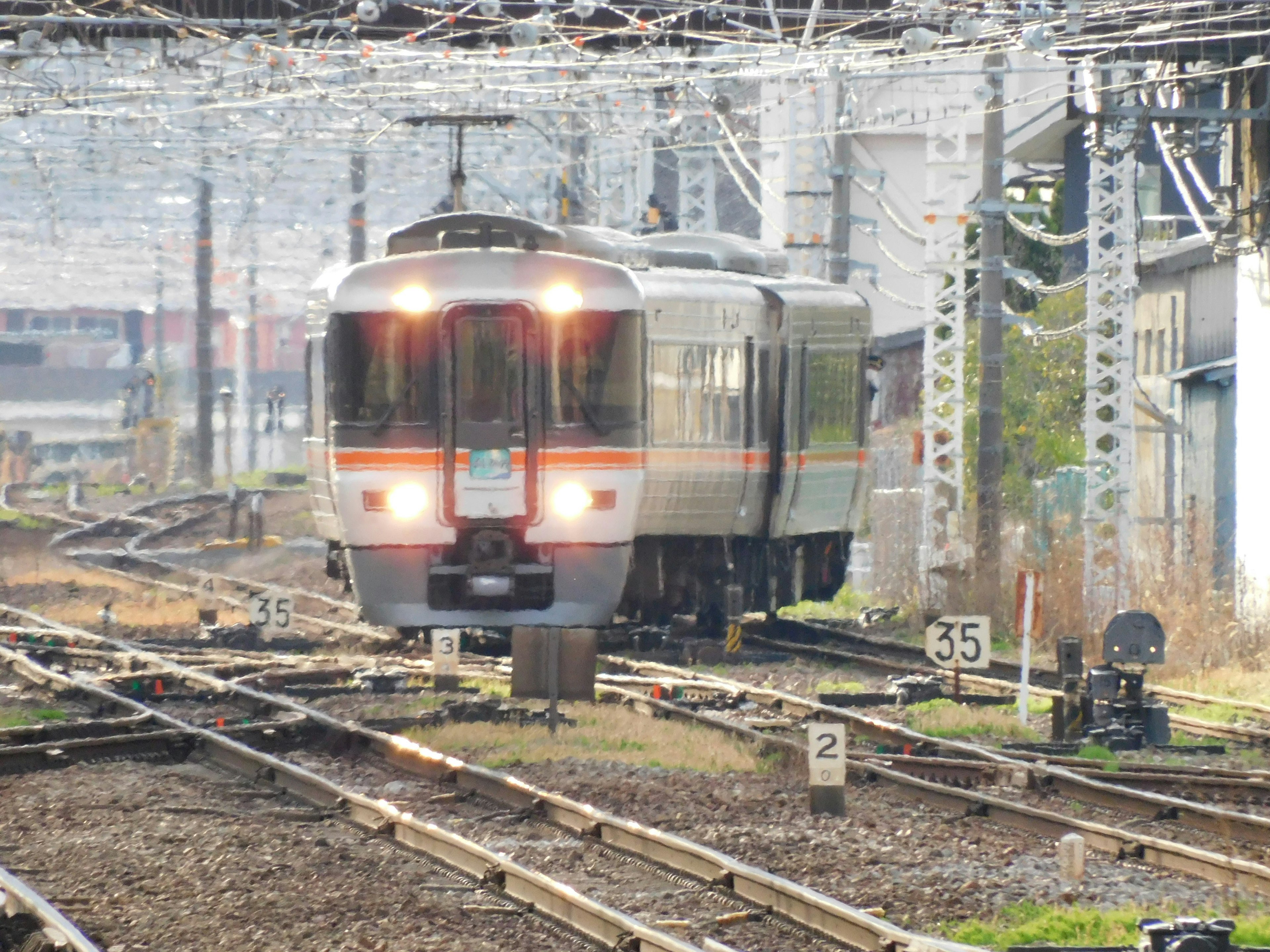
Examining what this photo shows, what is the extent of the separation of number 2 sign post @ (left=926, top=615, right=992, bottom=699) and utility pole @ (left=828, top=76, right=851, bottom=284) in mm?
9239

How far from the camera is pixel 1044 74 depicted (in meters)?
45.8

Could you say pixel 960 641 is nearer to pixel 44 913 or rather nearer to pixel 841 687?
pixel 841 687

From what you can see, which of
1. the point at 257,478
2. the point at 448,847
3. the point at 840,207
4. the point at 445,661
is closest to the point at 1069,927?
the point at 448,847

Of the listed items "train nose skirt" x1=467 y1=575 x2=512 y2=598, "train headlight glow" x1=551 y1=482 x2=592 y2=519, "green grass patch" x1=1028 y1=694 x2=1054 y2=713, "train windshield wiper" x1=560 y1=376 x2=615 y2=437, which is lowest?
"green grass patch" x1=1028 y1=694 x2=1054 y2=713

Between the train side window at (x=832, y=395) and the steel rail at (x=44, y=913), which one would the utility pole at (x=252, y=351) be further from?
the steel rail at (x=44, y=913)

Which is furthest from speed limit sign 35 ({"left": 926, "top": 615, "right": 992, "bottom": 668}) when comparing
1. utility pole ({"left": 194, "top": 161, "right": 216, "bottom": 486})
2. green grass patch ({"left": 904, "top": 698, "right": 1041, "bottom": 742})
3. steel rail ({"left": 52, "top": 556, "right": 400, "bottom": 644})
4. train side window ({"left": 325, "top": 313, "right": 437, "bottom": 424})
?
utility pole ({"left": 194, "top": 161, "right": 216, "bottom": 486})

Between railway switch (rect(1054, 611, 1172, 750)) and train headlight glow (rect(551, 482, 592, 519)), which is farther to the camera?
train headlight glow (rect(551, 482, 592, 519))

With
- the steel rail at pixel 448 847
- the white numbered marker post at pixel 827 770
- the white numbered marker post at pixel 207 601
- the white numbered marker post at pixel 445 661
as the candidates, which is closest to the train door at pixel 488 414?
the white numbered marker post at pixel 445 661

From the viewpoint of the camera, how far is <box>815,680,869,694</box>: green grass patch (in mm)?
15062

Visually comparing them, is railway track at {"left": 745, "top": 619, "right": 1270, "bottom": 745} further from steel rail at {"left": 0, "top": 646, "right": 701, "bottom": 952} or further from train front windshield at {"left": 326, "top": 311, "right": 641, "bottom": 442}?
steel rail at {"left": 0, "top": 646, "right": 701, "bottom": 952}

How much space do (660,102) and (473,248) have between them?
46.3ft

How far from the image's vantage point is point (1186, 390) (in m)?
25.3

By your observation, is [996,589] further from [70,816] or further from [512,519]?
[70,816]

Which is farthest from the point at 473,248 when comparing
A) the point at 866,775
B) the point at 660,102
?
the point at 660,102
